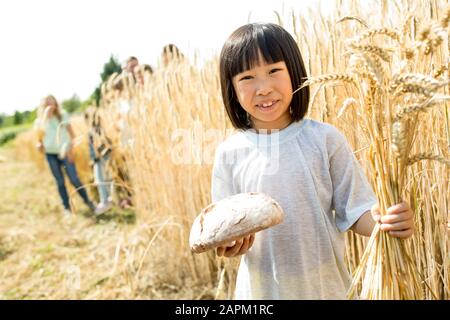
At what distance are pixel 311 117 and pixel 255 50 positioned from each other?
23.1 inches

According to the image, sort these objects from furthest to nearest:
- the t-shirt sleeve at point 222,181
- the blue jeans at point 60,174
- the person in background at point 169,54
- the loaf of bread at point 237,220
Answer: the blue jeans at point 60,174 < the person in background at point 169,54 < the t-shirt sleeve at point 222,181 < the loaf of bread at point 237,220

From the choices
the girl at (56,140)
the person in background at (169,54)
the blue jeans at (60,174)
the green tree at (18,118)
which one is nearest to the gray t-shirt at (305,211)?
the person in background at (169,54)

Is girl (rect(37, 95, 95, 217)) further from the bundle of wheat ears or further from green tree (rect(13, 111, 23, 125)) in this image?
green tree (rect(13, 111, 23, 125))

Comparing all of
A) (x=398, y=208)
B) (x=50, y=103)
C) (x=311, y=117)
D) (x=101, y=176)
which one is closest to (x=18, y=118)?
(x=50, y=103)

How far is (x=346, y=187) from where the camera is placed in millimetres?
974

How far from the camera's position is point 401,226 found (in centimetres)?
70

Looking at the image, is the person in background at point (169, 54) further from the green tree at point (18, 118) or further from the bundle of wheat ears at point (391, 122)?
the green tree at point (18, 118)

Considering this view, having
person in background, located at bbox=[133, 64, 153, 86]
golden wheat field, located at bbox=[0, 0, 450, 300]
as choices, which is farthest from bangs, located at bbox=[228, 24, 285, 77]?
person in background, located at bbox=[133, 64, 153, 86]

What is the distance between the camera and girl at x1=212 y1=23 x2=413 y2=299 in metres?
0.98

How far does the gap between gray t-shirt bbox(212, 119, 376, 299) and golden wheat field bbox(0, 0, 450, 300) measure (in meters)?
0.08

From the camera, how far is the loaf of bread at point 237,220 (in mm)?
827

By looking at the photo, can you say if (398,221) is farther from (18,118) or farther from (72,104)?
(18,118)

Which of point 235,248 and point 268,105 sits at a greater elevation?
point 268,105
